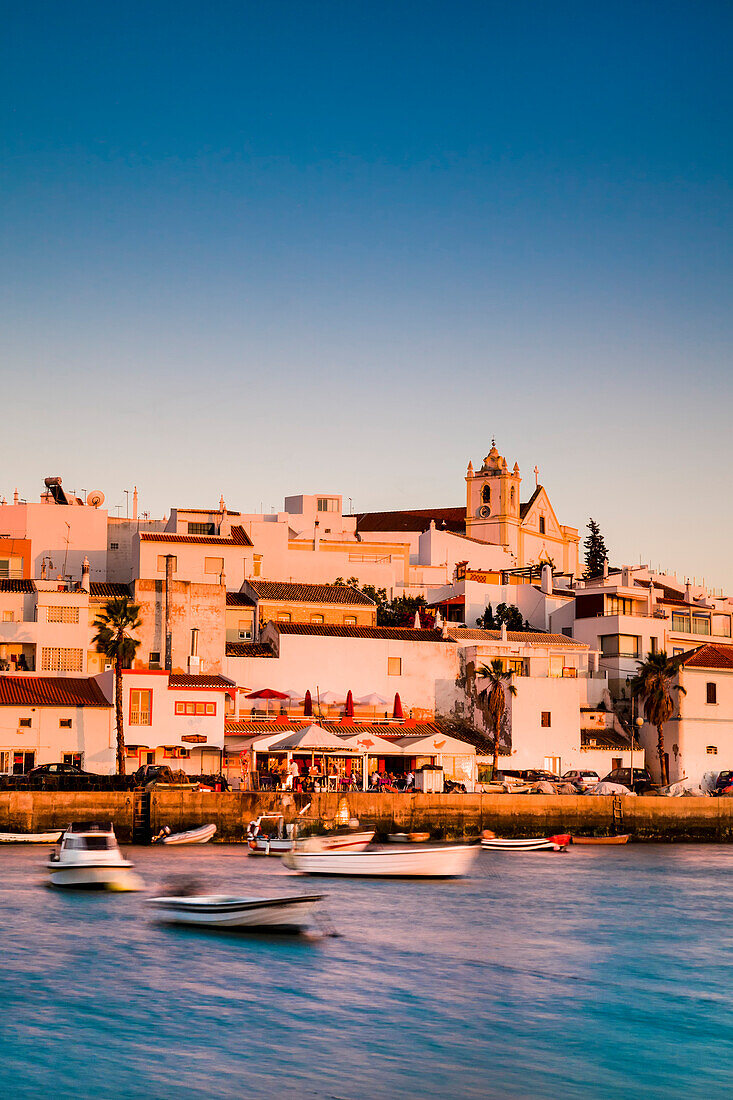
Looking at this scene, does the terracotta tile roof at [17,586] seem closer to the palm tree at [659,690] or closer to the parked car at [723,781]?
the palm tree at [659,690]

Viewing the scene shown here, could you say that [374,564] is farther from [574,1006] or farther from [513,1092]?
[513,1092]

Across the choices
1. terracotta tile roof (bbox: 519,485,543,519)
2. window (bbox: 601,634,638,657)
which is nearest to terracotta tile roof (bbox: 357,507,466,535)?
terracotta tile roof (bbox: 519,485,543,519)

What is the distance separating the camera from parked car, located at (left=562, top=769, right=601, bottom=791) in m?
64.6

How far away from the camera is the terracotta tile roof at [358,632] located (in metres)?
69.6

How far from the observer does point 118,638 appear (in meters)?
58.4

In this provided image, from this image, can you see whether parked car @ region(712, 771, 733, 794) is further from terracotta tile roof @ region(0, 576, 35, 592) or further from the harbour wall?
terracotta tile roof @ region(0, 576, 35, 592)

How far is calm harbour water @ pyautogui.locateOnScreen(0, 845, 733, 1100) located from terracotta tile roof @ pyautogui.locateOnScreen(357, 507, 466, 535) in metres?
74.5

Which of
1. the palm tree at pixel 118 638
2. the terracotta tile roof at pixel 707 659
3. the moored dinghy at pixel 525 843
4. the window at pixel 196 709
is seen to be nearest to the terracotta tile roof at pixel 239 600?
the palm tree at pixel 118 638

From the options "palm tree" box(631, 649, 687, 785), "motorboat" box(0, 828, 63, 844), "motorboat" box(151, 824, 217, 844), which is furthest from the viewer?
"palm tree" box(631, 649, 687, 785)

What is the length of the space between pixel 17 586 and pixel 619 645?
1411 inches

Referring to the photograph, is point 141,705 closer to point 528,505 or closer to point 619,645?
→ point 619,645

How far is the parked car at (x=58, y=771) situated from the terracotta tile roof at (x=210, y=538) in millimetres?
25298

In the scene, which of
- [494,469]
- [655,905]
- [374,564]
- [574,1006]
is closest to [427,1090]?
[574,1006]

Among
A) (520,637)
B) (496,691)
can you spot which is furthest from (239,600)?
(520,637)
